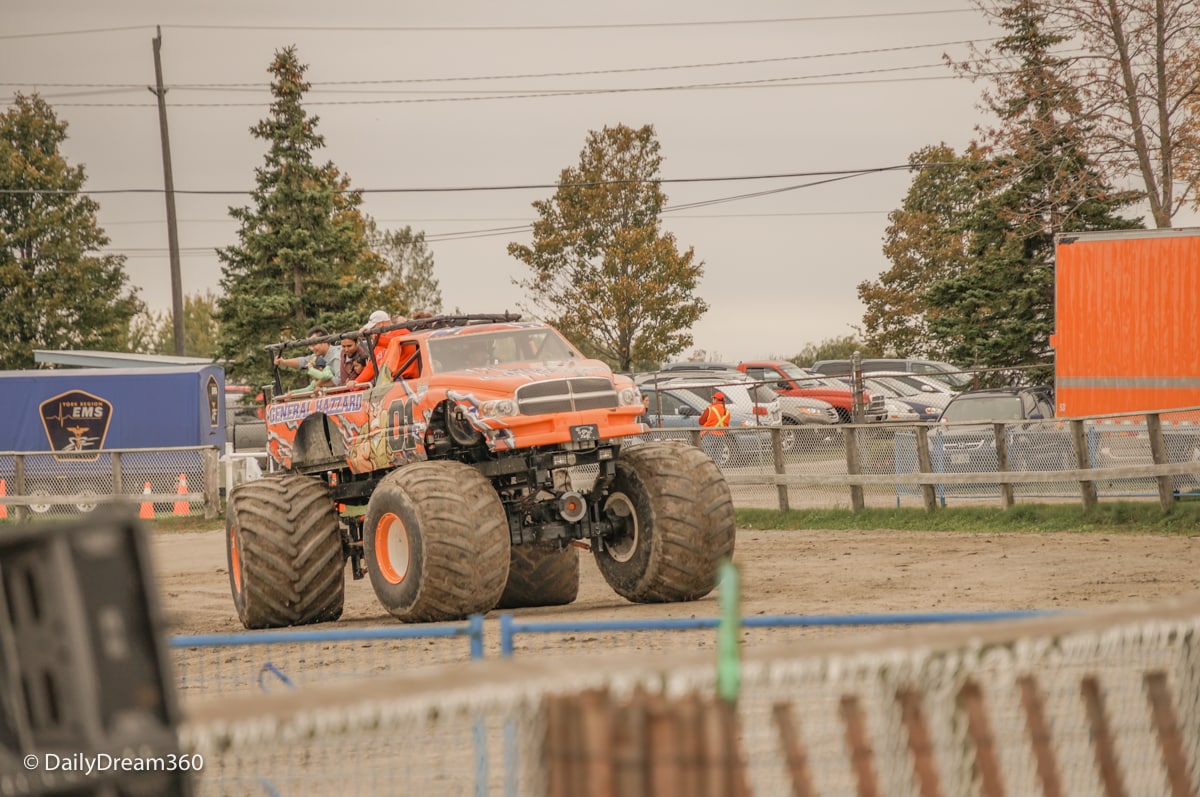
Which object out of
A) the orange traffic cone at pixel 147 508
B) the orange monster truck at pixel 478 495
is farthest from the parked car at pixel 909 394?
the orange monster truck at pixel 478 495

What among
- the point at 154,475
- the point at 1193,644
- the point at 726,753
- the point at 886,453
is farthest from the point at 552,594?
the point at 154,475

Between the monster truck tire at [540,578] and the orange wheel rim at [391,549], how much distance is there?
168 centimetres

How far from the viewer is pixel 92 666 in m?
2.88

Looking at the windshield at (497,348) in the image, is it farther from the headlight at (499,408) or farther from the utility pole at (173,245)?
the utility pole at (173,245)

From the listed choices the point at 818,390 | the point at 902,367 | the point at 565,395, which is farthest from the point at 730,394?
the point at 565,395

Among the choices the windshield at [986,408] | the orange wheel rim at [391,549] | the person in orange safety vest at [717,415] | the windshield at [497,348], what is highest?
the windshield at [497,348]

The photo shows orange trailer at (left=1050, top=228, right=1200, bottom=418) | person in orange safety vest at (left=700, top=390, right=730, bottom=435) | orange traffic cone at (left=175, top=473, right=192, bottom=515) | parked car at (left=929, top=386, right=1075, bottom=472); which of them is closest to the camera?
parked car at (left=929, top=386, right=1075, bottom=472)

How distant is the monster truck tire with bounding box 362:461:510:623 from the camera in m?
11.0

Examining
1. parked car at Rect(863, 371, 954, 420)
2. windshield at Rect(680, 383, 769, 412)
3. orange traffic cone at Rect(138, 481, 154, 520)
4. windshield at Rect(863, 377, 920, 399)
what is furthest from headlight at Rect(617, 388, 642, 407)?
windshield at Rect(863, 377, 920, 399)

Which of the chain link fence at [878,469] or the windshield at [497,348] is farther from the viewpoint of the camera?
the chain link fence at [878,469]

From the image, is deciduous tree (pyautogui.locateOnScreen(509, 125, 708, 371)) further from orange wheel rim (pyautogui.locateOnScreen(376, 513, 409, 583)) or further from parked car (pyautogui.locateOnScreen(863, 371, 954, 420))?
orange wheel rim (pyautogui.locateOnScreen(376, 513, 409, 583))

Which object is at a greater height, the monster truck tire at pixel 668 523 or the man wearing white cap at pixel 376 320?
the man wearing white cap at pixel 376 320

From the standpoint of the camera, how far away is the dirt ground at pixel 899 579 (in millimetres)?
12039

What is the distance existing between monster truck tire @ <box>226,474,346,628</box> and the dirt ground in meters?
0.48
